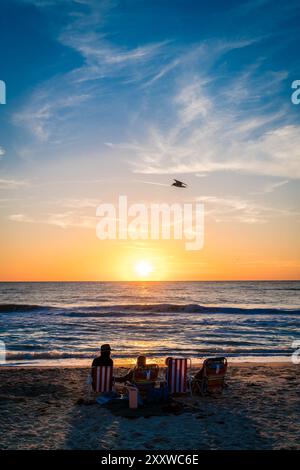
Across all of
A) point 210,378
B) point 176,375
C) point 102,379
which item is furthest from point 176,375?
point 102,379

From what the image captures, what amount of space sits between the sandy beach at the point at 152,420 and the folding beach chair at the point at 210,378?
0.25 meters

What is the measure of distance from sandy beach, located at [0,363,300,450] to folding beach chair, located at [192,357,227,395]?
0.80 ft

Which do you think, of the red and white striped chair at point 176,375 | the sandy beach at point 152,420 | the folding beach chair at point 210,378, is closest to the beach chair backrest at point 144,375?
the red and white striped chair at point 176,375

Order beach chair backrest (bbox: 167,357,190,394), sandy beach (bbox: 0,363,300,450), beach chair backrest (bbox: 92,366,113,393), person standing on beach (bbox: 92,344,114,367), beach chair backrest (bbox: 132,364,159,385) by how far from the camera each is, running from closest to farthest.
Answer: sandy beach (bbox: 0,363,300,450) → beach chair backrest (bbox: 132,364,159,385) → beach chair backrest (bbox: 92,366,113,393) → beach chair backrest (bbox: 167,357,190,394) → person standing on beach (bbox: 92,344,114,367)

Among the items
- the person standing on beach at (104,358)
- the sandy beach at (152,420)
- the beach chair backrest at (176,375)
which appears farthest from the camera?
the person standing on beach at (104,358)

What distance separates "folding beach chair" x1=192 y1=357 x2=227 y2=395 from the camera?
10188 millimetres

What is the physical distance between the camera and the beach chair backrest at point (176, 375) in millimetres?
10102

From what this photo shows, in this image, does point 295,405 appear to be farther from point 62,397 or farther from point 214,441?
point 62,397

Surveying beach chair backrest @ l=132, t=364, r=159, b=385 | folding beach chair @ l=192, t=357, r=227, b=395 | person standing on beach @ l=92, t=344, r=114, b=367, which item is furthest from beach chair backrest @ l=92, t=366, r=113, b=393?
folding beach chair @ l=192, t=357, r=227, b=395

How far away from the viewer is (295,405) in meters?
9.52

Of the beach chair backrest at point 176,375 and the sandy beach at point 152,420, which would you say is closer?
the sandy beach at point 152,420

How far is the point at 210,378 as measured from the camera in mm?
10188

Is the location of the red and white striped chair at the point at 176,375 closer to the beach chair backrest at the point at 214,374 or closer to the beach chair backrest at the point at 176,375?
the beach chair backrest at the point at 176,375

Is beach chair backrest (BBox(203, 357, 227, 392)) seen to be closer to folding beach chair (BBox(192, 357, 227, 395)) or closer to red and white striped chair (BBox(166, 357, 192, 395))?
Result: folding beach chair (BBox(192, 357, 227, 395))
